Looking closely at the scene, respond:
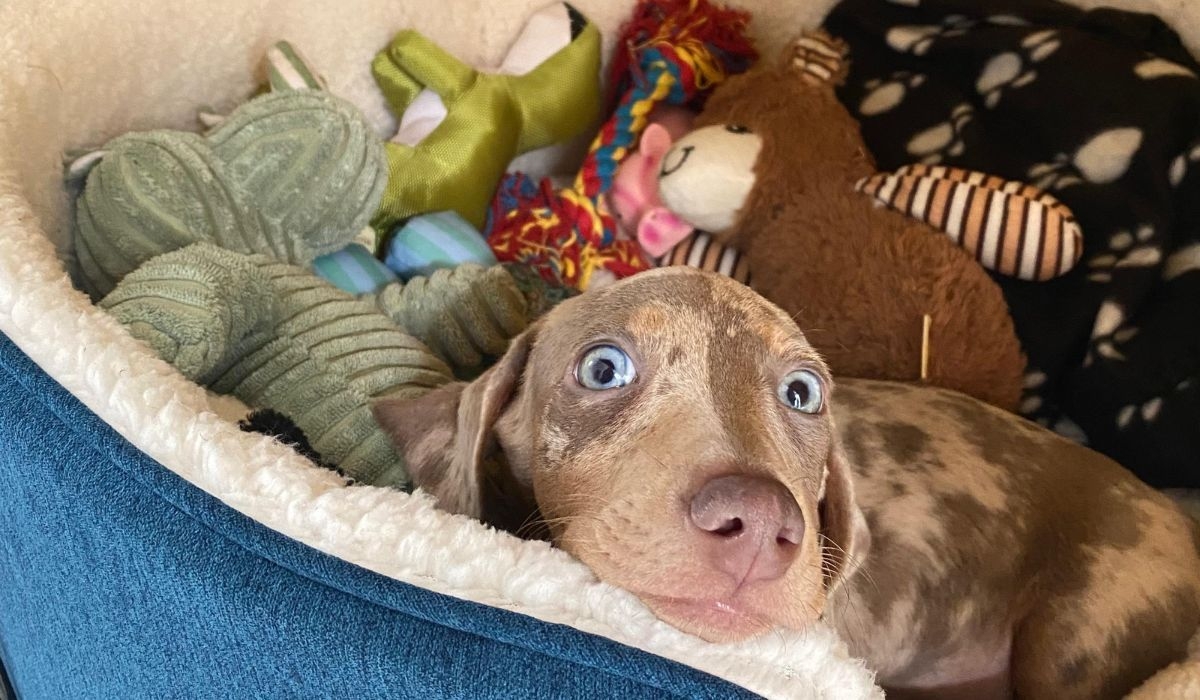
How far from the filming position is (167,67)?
2020 millimetres

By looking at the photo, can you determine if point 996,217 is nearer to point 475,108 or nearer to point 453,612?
point 475,108

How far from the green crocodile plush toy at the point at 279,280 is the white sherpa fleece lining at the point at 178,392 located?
13cm

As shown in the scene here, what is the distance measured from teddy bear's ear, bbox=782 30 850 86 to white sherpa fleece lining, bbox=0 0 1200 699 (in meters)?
1.41

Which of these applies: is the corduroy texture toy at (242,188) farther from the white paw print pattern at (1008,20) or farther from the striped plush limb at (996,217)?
the white paw print pattern at (1008,20)

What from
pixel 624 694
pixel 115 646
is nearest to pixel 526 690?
pixel 624 694

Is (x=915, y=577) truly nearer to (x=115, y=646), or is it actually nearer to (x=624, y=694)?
(x=624, y=694)

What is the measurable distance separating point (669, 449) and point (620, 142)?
1.63 meters

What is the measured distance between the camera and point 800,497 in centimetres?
124

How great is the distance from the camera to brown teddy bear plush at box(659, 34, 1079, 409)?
2.18 meters

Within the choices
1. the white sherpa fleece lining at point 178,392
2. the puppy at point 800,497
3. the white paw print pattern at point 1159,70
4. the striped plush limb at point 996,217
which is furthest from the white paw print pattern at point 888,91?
the white sherpa fleece lining at point 178,392

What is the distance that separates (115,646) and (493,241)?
60.6 inches

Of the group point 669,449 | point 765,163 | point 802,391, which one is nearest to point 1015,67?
point 765,163

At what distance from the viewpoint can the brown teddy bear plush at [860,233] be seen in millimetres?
2178

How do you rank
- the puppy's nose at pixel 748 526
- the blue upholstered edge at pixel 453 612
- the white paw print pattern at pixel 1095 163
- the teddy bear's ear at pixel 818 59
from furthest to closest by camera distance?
1. the teddy bear's ear at pixel 818 59
2. the white paw print pattern at pixel 1095 163
3. the puppy's nose at pixel 748 526
4. the blue upholstered edge at pixel 453 612
